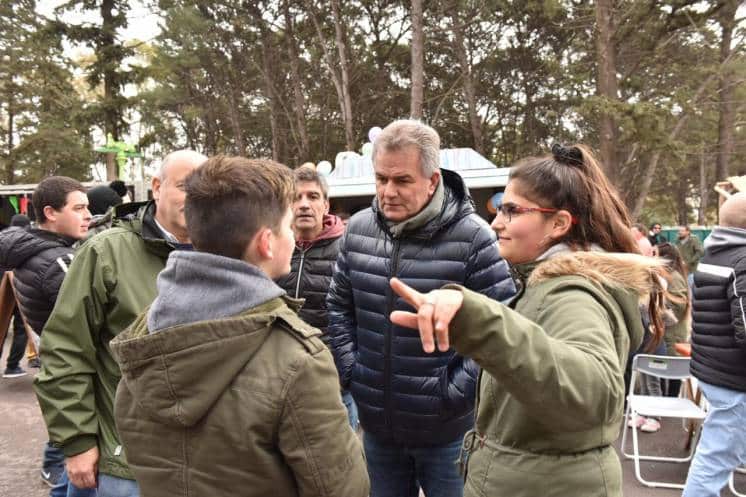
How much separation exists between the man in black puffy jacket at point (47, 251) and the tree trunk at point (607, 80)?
10240 mm

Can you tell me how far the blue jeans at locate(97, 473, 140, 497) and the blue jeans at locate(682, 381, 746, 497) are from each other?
10.5ft

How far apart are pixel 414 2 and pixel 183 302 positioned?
13.6m

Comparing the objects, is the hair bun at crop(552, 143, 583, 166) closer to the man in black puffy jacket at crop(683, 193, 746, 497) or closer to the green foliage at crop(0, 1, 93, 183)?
the man in black puffy jacket at crop(683, 193, 746, 497)

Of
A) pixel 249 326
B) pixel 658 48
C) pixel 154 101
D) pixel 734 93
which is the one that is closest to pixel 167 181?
pixel 249 326

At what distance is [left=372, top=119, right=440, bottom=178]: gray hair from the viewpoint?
2369 millimetres

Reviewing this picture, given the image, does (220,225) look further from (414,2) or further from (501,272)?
(414,2)

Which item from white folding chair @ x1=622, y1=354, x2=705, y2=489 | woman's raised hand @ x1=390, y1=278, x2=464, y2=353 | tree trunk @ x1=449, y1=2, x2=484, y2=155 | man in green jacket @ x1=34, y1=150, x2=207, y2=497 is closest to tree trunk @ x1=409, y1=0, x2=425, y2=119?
tree trunk @ x1=449, y1=2, x2=484, y2=155

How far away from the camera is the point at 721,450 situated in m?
3.32

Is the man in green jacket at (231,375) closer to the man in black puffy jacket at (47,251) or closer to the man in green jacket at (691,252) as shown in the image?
the man in black puffy jacket at (47,251)

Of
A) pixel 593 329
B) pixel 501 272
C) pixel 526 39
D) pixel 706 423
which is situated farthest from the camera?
pixel 526 39

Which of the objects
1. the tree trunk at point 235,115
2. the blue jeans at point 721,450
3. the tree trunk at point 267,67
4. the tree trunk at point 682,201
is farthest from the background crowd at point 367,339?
the tree trunk at point 682,201

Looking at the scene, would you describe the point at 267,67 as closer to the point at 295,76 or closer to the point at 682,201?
the point at 295,76

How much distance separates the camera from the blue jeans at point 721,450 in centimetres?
332

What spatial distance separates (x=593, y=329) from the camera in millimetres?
1232
